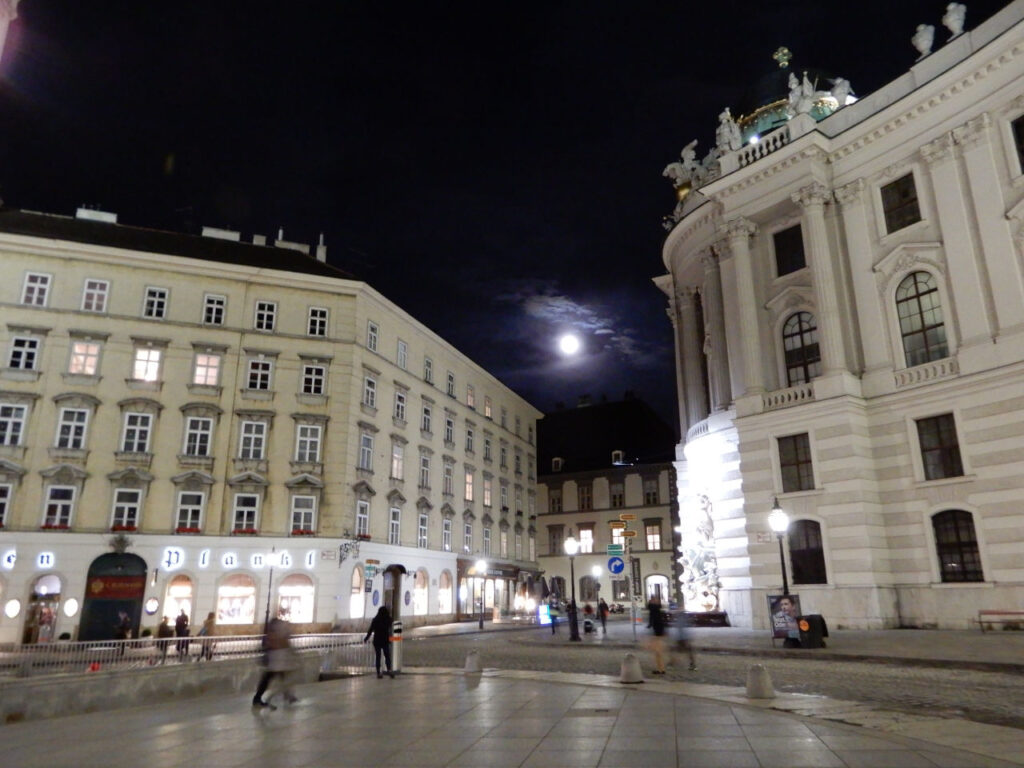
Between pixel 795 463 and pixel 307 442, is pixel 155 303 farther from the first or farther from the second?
pixel 795 463

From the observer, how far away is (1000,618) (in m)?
22.2

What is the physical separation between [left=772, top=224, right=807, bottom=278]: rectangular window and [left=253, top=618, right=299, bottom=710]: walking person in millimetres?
25310

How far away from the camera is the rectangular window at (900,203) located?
2719 centimetres

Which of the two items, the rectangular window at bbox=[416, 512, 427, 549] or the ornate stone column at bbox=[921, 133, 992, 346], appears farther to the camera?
the rectangular window at bbox=[416, 512, 427, 549]

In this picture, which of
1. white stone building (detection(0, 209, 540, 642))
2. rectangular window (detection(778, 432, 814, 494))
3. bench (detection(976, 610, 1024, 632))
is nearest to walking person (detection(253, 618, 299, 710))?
rectangular window (detection(778, 432, 814, 494))

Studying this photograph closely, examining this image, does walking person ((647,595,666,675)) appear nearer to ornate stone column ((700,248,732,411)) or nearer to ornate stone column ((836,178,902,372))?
ornate stone column ((836,178,902,372))

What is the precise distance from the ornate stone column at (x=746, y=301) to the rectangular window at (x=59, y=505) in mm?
30637

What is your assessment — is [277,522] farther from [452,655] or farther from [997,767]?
[997,767]

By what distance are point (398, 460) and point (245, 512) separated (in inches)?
398

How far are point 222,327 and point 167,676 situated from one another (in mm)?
25660

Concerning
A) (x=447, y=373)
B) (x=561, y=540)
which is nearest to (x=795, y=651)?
(x=447, y=373)

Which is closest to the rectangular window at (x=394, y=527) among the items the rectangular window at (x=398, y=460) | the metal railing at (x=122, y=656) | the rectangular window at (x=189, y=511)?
the rectangular window at (x=398, y=460)

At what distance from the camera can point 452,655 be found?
23484 millimetres

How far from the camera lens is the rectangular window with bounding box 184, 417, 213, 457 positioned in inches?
1392
